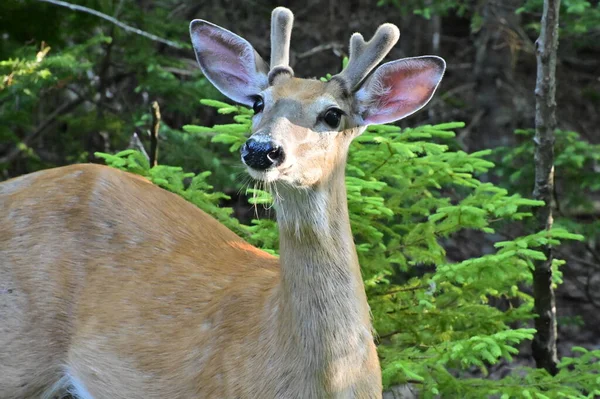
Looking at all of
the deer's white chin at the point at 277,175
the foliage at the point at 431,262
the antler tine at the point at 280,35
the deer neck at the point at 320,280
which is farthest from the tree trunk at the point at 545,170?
the deer's white chin at the point at 277,175

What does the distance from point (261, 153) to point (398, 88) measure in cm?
118

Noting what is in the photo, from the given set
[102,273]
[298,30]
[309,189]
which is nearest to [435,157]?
[309,189]

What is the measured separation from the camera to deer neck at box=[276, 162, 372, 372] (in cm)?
442

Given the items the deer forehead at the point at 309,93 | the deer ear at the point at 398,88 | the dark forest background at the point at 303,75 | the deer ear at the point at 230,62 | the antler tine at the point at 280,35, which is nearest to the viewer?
the deer forehead at the point at 309,93

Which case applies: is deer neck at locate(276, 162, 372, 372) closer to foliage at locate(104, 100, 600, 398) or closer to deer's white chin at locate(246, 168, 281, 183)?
deer's white chin at locate(246, 168, 281, 183)

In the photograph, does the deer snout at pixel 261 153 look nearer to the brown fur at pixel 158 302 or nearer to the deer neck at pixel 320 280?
the deer neck at pixel 320 280

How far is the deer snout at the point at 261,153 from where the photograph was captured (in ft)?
13.2

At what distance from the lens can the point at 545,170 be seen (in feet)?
21.7

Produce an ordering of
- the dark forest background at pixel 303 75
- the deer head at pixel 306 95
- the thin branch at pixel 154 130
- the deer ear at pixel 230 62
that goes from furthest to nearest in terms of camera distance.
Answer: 1. the dark forest background at pixel 303 75
2. the thin branch at pixel 154 130
3. the deer ear at pixel 230 62
4. the deer head at pixel 306 95

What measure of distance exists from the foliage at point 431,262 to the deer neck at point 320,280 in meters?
0.96

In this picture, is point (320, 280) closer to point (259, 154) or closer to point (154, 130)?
point (259, 154)

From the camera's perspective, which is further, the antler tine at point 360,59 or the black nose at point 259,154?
the antler tine at point 360,59

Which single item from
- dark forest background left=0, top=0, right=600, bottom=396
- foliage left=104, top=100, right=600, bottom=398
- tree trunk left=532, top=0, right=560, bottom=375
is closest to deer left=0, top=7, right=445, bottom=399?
foliage left=104, top=100, right=600, bottom=398

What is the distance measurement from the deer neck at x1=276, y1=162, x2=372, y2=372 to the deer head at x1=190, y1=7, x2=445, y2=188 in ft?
0.41
